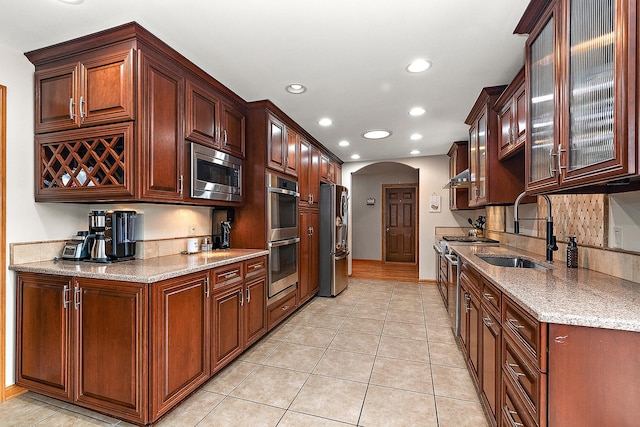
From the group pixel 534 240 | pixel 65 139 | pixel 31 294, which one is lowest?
pixel 31 294

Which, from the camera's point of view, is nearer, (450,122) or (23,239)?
(23,239)

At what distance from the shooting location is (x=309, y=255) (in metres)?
4.29

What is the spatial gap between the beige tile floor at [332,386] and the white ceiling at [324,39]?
2.39 metres

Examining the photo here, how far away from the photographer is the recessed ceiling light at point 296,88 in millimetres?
2729

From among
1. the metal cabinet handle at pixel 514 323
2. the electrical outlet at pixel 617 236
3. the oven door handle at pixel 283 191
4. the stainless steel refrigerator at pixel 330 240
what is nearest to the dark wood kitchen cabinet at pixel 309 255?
the stainless steel refrigerator at pixel 330 240

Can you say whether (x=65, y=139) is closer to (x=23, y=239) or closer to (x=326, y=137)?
(x=23, y=239)

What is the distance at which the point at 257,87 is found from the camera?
2770 mm

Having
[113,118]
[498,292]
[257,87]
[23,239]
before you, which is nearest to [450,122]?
[257,87]

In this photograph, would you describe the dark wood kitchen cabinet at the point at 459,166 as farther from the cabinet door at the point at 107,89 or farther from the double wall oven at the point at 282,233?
the cabinet door at the point at 107,89

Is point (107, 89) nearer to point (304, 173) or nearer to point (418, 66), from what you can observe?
point (418, 66)

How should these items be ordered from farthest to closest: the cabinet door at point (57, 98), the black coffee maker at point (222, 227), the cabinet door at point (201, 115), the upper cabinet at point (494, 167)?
the black coffee maker at point (222, 227)
the upper cabinet at point (494, 167)
the cabinet door at point (201, 115)
the cabinet door at point (57, 98)

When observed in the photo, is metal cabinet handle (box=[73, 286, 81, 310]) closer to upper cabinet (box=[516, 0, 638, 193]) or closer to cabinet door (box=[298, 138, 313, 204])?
cabinet door (box=[298, 138, 313, 204])

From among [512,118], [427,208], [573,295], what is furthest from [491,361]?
[427,208]

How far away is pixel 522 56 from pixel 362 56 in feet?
3.78
